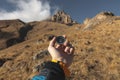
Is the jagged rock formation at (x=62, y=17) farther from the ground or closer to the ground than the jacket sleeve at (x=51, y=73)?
closer to the ground

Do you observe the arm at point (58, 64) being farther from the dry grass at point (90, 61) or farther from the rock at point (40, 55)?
the rock at point (40, 55)

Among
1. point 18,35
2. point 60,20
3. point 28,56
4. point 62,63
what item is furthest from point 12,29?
point 62,63

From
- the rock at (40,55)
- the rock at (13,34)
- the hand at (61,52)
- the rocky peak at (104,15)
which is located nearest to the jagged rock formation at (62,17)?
the rock at (13,34)

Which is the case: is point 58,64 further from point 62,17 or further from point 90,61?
point 62,17

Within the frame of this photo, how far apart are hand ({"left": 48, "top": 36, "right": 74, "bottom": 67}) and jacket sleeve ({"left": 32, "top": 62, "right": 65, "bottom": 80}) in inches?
7.0

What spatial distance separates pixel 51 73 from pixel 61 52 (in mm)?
449

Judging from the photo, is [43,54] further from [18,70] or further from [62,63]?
[62,63]

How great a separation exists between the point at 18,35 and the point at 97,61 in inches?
3462

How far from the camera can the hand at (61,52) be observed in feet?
8.91

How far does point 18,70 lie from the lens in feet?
131

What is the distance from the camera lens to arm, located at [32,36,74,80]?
239 cm

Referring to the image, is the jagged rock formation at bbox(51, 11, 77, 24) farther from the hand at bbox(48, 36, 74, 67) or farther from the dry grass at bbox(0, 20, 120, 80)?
the hand at bbox(48, 36, 74, 67)

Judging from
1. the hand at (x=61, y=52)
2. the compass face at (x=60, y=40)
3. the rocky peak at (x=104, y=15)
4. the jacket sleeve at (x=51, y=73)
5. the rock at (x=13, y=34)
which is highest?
the compass face at (x=60, y=40)

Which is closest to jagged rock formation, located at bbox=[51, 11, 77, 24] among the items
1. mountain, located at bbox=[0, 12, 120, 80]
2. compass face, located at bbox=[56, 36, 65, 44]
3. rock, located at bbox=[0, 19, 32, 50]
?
rock, located at bbox=[0, 19, 32, 50]
